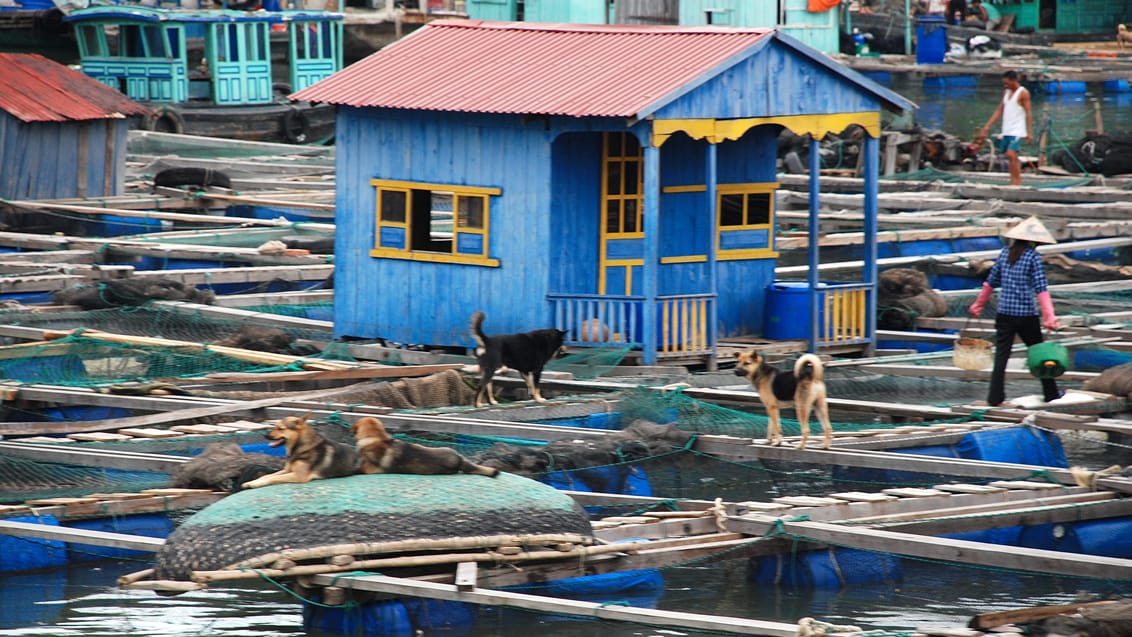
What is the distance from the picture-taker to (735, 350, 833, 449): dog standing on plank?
1367 cm

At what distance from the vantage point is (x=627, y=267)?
1773 cm

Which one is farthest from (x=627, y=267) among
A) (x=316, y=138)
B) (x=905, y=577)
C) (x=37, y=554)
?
(x=316, y=138)

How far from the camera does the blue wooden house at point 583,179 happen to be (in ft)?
55.5

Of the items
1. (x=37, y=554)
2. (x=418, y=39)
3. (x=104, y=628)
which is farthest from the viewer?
(x=418, y=39)

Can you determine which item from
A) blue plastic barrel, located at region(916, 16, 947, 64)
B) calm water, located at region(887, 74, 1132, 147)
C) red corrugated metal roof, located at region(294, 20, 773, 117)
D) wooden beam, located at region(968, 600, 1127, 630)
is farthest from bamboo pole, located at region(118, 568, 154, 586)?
blue plastic barrel, located at region(916, 16, 947, 64)

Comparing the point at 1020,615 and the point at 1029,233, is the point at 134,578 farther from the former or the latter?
the point at 1029,233

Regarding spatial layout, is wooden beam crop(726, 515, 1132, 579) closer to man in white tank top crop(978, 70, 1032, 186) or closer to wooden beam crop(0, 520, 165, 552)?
wooden beam crop(0, 520, 165, 552)

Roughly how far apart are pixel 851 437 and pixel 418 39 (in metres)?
7.05

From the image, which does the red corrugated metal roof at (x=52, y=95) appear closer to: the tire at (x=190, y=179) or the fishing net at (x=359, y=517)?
the tire at (x=190, y=179)

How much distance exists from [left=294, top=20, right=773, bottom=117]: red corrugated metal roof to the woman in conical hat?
3394 millimetres

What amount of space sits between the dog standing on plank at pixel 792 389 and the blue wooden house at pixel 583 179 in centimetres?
285

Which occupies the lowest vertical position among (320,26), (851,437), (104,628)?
(104,628)

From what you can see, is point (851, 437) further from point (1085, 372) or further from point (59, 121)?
point (59, 121)

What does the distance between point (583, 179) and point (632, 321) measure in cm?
152
